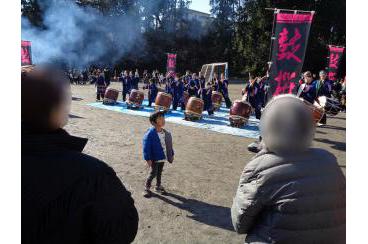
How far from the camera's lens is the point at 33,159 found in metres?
1.30

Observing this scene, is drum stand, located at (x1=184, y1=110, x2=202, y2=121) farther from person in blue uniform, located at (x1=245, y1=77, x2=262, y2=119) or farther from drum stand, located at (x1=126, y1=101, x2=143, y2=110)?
drum stand, located at (x1=126, y1=101, x2=143, y2=110)

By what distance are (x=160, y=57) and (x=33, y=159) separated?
40120 mm

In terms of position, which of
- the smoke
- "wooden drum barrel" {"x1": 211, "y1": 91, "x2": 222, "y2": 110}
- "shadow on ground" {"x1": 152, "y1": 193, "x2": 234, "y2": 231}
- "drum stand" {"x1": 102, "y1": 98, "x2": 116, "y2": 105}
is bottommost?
"shadow on ground" {"x1": 152, "y1": 193, "x2": 234, "y2": 231}

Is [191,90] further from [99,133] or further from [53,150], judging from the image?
[53,150]

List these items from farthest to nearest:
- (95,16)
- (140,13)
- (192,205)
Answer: (140,13)
(95,16)
(192,205)

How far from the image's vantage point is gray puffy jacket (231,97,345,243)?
66.1 inches

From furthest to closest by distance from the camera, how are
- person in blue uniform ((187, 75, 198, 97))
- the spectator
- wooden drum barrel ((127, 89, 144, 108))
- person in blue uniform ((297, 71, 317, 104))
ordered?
wooden drum barrel ((127, 89, 144, 108)), person in blue uniform ((187, 75, 198, 97)), person in blue uniform ((297, 71, 317, 104)), the spectator

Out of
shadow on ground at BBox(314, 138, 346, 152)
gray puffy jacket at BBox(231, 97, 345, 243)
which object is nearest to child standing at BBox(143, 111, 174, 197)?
gray puffy jacket at BBox(231, 97, 345, 243)

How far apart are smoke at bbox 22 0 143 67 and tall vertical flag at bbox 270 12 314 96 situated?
8.86m

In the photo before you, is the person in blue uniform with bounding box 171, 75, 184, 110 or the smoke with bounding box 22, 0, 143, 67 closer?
the person in blue uniform with bounding box 171, 75, 184, 110

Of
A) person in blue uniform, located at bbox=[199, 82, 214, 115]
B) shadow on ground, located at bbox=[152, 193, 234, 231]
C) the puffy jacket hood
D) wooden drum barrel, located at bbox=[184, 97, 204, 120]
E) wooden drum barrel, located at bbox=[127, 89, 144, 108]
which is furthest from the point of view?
wooden drum barrel, located at bbox=[127, 89, 144, 108]

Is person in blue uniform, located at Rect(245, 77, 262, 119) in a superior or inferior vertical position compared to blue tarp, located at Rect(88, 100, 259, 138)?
superior

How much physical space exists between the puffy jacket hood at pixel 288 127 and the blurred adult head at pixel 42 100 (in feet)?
3.33

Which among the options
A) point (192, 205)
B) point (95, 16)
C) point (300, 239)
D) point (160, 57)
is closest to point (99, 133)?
point (192, 205)
